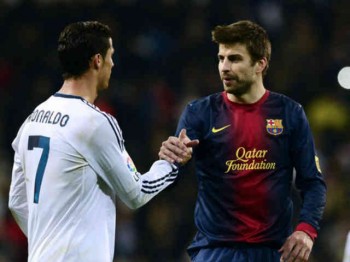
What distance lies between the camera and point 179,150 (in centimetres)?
534

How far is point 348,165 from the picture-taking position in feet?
36.2

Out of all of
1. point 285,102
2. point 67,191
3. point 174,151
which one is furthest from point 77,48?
point 285,102

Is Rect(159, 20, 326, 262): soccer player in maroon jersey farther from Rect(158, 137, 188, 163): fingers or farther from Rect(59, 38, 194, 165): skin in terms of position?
Rect(59, 38, 194, 165): skin

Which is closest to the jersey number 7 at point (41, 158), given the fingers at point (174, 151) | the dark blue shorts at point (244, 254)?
the fingers at point (174, 151)

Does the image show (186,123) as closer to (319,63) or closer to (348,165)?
(348,165)

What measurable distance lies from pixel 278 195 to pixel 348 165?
5687 mm

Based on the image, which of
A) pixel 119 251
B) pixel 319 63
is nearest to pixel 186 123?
pixel 119 251

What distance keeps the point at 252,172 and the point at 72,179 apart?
1.14 meters

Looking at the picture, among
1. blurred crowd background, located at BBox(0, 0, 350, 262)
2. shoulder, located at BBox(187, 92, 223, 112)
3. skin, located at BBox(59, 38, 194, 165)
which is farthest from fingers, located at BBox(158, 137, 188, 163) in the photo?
blurred crowd background, located at BBox(0, 0, 350, 262)

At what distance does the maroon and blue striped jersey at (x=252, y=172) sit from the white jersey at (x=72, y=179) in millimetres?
746

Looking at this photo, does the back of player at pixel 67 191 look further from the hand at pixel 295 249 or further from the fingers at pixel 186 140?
the hand at pixel 295 249

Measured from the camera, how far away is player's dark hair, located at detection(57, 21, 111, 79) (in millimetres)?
4922

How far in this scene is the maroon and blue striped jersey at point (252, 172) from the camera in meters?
5.48

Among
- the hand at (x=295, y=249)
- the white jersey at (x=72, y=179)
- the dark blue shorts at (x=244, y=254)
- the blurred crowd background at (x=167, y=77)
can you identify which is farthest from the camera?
the blurred crowd background at (x=167, y=77)
